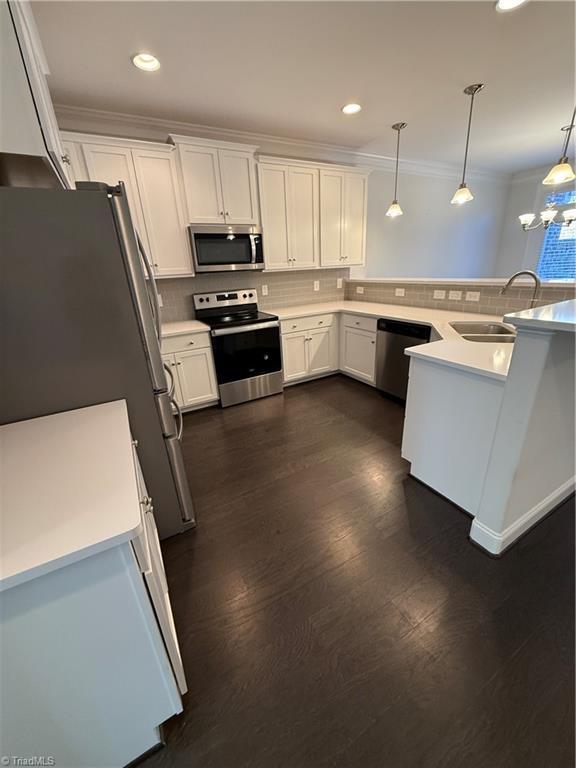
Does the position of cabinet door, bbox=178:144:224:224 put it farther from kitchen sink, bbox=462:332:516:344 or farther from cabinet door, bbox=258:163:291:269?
kitchen sink, bbox=462:332:516:344

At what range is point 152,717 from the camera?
0.89m

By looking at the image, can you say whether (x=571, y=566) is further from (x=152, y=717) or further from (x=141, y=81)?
(x=141, y=81)

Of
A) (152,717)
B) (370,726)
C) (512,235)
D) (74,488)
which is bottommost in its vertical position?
(370,726)

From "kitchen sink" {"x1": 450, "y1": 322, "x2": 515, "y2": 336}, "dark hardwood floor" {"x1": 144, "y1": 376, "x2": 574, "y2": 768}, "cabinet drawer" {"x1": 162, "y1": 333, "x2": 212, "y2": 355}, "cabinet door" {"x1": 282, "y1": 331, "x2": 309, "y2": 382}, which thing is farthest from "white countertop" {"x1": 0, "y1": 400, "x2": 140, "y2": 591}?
"kitchen sink" {"x1": 450, "y1": 322, "x2": 515, "y2": 336}

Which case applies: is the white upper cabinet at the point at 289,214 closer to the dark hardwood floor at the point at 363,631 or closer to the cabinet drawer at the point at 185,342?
the cabinet drawer at the point at 185,342

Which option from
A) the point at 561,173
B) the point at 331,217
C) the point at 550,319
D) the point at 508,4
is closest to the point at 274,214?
the point at 331,217

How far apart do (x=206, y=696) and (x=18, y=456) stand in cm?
107

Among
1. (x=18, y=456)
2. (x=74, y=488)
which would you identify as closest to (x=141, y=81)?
(x=18, y=456)

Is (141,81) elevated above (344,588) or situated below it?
above

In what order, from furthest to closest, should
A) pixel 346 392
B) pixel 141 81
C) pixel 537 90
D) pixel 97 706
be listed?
pixel 346 392 → pixel 537 90 → pixel 141 81 → pixel 97 706

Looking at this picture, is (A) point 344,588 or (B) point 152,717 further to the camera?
(A) point 344,588

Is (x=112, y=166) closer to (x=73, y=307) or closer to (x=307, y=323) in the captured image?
(x=73, y=307)

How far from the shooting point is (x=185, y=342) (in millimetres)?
2863

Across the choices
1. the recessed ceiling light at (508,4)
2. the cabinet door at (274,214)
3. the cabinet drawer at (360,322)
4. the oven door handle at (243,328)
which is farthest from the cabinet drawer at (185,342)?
the recessed ceiling light at (508,4)
